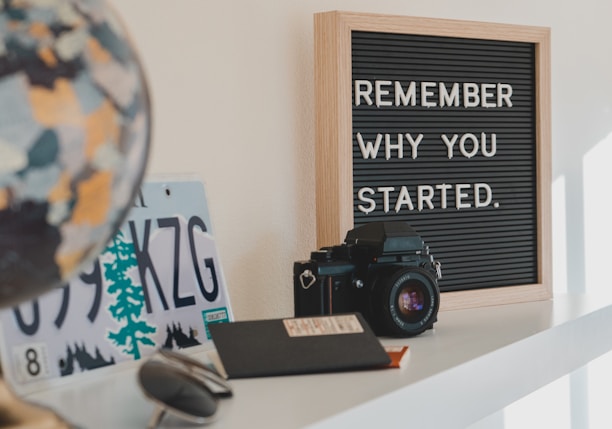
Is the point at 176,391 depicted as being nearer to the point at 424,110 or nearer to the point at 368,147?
the point at 368,147

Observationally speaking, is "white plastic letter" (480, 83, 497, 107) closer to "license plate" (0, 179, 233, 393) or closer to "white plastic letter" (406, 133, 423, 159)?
"white plastic letter" (406, 133, 423, 159)

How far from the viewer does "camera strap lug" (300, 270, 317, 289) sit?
1.19 meters

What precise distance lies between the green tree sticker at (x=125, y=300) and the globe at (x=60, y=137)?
45 cm

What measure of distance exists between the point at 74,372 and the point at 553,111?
1217 mm

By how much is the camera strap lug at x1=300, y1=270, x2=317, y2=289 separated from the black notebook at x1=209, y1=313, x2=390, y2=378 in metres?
0.15

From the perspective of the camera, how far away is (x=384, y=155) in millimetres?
1389

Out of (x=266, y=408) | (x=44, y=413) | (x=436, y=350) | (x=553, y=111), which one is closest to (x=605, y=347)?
(x=436, y=350)

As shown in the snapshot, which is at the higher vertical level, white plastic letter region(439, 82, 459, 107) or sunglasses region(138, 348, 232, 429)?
white plastic letter region(439, 82, 459, 107)

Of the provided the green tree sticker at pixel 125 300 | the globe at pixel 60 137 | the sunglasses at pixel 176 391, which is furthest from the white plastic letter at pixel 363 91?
the globe at pixel 60 137

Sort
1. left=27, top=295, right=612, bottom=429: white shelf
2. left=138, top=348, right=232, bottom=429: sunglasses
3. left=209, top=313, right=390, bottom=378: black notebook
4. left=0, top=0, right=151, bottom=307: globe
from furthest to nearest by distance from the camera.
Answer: left=209, top=313, right=390, bottom=378: black notebook, left=27, top=295, right=612, bottom=429: white shelf, left=138, top=348, right=232, bottom=429: sunglasses, left=0, top=0, right=151, bottom=307: globe

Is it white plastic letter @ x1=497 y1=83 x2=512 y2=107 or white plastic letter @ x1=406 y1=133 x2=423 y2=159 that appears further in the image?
white plastic letter @ x1=497 y1=83 x2=512 y2=107

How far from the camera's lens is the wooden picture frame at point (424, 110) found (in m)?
1.32

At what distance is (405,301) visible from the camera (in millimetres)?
1200

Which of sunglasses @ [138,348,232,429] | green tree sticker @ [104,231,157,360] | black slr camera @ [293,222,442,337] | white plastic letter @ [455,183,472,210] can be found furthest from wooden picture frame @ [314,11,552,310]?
sunglasses @ [138,348,232,429]
